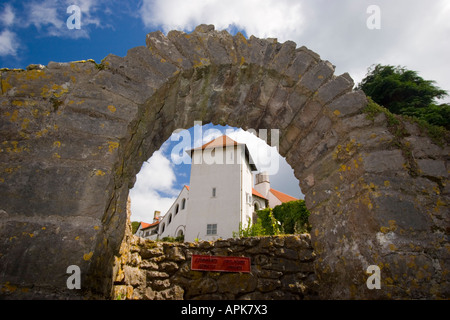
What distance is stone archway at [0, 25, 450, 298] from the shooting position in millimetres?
1697

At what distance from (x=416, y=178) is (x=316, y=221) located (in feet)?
3.19

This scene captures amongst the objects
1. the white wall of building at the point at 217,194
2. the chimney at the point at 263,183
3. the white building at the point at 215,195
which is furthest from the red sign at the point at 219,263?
the chimney at the point at 263,183

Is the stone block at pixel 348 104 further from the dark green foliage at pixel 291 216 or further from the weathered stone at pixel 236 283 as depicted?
the dark green foliage at pixel 291 216

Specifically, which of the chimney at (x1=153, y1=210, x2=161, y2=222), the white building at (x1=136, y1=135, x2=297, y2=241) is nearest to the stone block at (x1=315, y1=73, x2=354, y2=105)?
the white building at (x1=136, y1=135, x2=297, y2=241)

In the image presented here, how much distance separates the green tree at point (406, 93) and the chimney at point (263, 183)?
84.6ft

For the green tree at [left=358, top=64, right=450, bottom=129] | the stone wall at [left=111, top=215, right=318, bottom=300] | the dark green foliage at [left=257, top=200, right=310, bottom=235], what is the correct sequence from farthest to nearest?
1. the dark green foliage at [left=257, top=200, right=310, bottom=235]
2. the stone wall at [left=111, top=215, right=318, bottom=300]
3. the green tree at [left=358, top=64, right=450, bottom=129]

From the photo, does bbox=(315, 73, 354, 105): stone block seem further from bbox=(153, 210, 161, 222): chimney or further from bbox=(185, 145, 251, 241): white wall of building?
bbox=(153, 210, 161, 222): chimney

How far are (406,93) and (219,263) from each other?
3.39 m

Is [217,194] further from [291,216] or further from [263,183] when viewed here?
[263,183]

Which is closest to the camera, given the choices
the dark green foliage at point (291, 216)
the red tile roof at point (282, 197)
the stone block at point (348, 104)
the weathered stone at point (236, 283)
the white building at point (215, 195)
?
the stone block at point (348, 104)

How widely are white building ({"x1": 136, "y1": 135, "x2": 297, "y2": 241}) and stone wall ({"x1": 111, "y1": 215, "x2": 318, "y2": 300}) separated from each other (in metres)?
13.3

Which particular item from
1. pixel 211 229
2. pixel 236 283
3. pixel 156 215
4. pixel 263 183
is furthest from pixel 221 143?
pixel 236 283

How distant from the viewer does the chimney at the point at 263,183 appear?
29.3 meters

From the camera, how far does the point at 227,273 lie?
11.7ft
